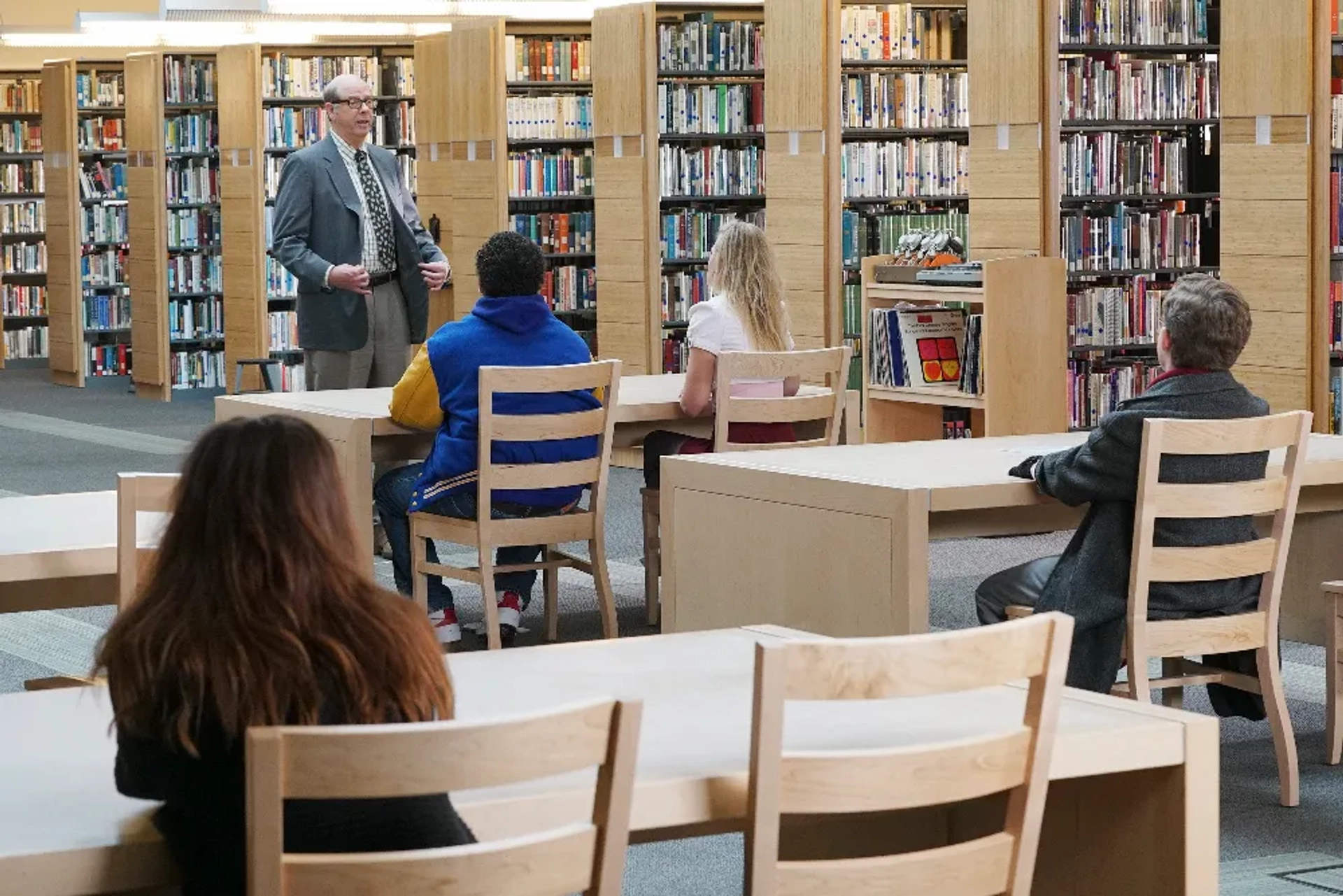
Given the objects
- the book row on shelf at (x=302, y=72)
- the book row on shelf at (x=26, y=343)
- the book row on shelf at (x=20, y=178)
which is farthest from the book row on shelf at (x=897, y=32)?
the book row on shelf at (x=26, y=343)

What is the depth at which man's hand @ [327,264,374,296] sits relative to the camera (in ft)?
24.2

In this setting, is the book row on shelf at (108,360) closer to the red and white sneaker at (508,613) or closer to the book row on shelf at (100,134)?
the book row on shelf at (100,134)

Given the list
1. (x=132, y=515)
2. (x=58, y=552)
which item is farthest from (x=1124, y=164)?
(x=132, y=515)

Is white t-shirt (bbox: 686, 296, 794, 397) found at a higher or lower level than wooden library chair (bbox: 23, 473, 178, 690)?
higher

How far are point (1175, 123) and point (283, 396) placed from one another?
4.64 m

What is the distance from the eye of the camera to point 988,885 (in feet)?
7.93

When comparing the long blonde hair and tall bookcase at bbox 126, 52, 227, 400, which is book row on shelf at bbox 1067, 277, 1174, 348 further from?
tall bookcase at bbox 126, 52, 227, 400

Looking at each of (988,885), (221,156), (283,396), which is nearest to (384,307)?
(283,396)

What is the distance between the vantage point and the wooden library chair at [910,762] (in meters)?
2.23

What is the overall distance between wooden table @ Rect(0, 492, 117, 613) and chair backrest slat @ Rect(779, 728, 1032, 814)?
6.26 ft

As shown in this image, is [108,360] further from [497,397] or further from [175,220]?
[497,397]

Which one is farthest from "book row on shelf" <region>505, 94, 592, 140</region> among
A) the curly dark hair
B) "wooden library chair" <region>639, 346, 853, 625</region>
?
the curly dark hair

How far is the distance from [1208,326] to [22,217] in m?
15.3

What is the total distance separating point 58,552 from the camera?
3.81 metres
